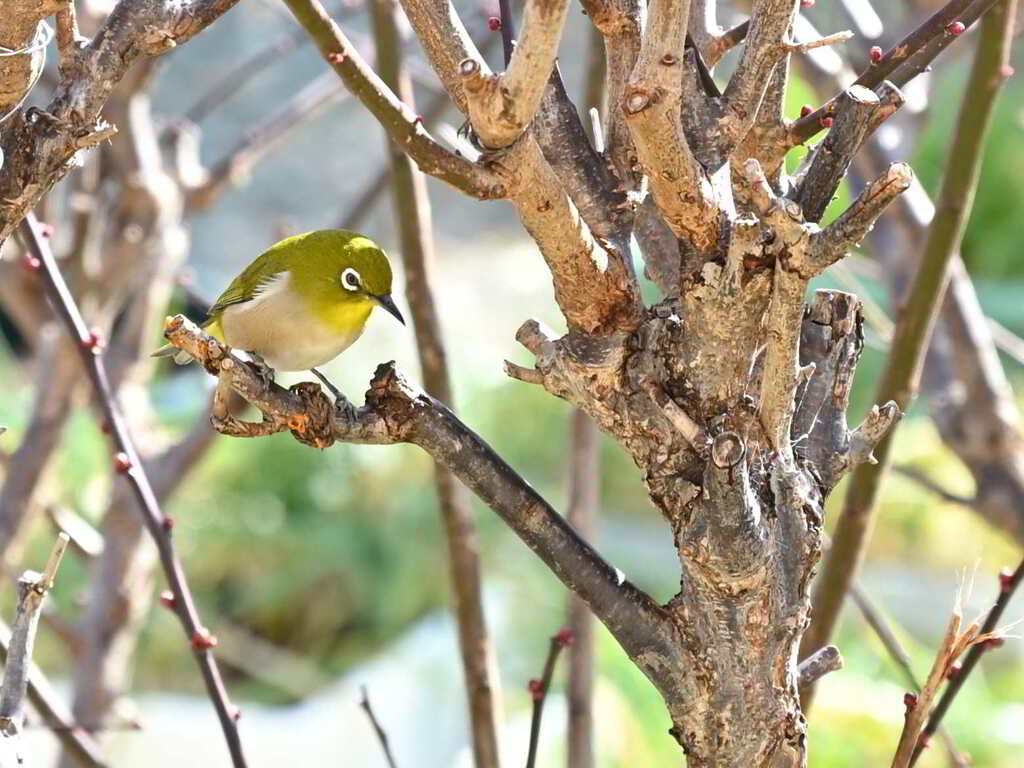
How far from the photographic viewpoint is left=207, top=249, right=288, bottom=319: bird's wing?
1569 millimetres

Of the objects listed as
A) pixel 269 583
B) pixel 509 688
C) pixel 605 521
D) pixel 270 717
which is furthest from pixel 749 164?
pixel 605 521

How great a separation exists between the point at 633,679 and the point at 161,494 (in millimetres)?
2193

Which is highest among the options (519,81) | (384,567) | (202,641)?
(384,567)

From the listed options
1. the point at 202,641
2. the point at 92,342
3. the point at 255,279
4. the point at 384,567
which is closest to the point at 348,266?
the point at 255,279

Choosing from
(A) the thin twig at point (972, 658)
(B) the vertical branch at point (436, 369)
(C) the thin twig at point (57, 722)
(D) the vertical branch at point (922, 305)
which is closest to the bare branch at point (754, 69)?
(A) the thin twig at point (972, 658)

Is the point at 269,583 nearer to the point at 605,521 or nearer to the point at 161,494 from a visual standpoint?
the point at 605,521

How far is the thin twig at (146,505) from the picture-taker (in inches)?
53.4

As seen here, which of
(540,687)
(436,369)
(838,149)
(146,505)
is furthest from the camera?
(436,369)

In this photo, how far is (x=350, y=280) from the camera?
152cm

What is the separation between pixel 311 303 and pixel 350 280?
6 cm

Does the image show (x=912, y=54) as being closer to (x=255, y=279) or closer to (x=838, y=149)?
(x=838, y=149)

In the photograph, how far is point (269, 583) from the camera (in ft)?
20.4

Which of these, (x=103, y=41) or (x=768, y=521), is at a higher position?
(x=103, y=41)

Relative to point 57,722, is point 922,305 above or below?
above
